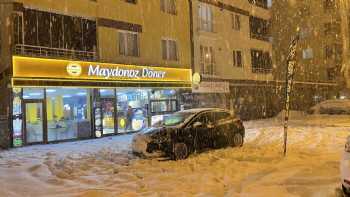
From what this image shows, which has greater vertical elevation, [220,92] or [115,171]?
[220,92]

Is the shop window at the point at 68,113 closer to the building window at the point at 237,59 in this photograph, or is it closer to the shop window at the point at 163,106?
the shop window at the point at 163,106

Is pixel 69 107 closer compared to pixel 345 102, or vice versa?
pixel 69 107

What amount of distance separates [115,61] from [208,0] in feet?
36.1

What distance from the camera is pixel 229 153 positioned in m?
14.1

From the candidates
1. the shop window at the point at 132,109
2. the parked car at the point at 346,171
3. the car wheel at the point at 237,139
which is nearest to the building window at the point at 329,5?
the shop window at the point at 132,109

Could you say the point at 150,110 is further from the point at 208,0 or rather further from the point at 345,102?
the point at 345,102

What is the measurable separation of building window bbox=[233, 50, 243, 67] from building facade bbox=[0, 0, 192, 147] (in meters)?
6.39

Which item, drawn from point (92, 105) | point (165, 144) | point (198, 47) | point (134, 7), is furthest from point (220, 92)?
point (165, 144)

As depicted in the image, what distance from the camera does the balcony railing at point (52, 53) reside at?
18.8 meters

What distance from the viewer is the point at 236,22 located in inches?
1358


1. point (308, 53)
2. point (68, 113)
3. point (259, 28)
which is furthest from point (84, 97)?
point (308, 53)

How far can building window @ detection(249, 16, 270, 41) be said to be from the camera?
121 feet

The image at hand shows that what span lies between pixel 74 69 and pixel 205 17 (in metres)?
13.6

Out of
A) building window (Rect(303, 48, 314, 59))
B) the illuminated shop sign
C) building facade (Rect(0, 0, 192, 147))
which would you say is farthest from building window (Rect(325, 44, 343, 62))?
the illuminated shop sign
